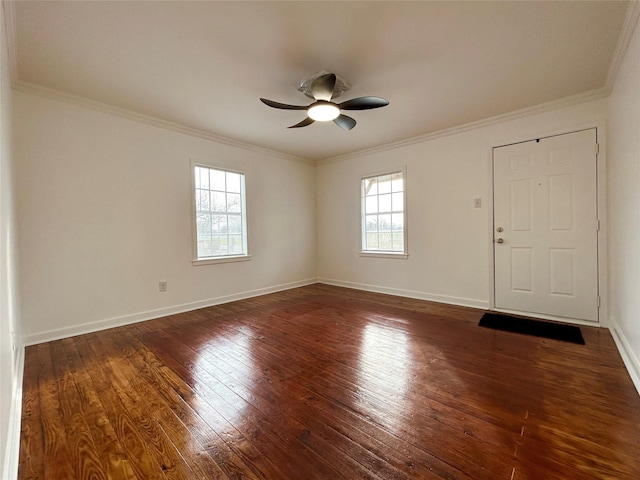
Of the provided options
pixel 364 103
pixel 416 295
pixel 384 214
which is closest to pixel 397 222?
pixel 384 214

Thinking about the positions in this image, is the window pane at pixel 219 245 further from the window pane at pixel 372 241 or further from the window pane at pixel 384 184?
the window pane at pixel 384 184

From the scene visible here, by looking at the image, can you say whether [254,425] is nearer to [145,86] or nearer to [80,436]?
[80,436]

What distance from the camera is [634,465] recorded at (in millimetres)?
1337

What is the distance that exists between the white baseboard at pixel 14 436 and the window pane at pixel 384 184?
4797 mm

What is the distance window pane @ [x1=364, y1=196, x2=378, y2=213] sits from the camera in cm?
516

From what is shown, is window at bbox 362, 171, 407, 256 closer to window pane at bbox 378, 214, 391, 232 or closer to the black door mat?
window pane at bbox 378, 214, 391, 232

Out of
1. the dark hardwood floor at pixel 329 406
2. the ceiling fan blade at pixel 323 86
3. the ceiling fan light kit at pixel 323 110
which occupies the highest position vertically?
the ceiling fan blade at pixel 323 86

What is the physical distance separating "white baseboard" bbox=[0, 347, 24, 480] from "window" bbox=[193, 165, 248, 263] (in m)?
2.30

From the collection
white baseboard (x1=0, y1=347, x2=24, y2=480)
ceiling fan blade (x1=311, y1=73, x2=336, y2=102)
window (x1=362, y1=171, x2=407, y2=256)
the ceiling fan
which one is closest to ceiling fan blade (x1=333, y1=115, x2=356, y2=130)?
the ceiling fan

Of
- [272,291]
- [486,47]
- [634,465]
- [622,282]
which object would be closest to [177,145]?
[272,291]

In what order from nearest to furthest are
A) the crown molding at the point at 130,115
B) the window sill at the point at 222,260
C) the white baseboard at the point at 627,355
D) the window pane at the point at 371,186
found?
the white baseboard at the point at 627,355 → the crown molding at the point at 130,115 → the window sill at the point at 222,260 → the window pane at the point at 371,186

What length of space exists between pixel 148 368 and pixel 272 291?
287 cm

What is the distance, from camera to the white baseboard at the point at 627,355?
2024 millimetres

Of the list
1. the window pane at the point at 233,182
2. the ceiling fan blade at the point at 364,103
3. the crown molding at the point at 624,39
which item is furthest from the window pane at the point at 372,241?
the crown molding at the point at 624,39
